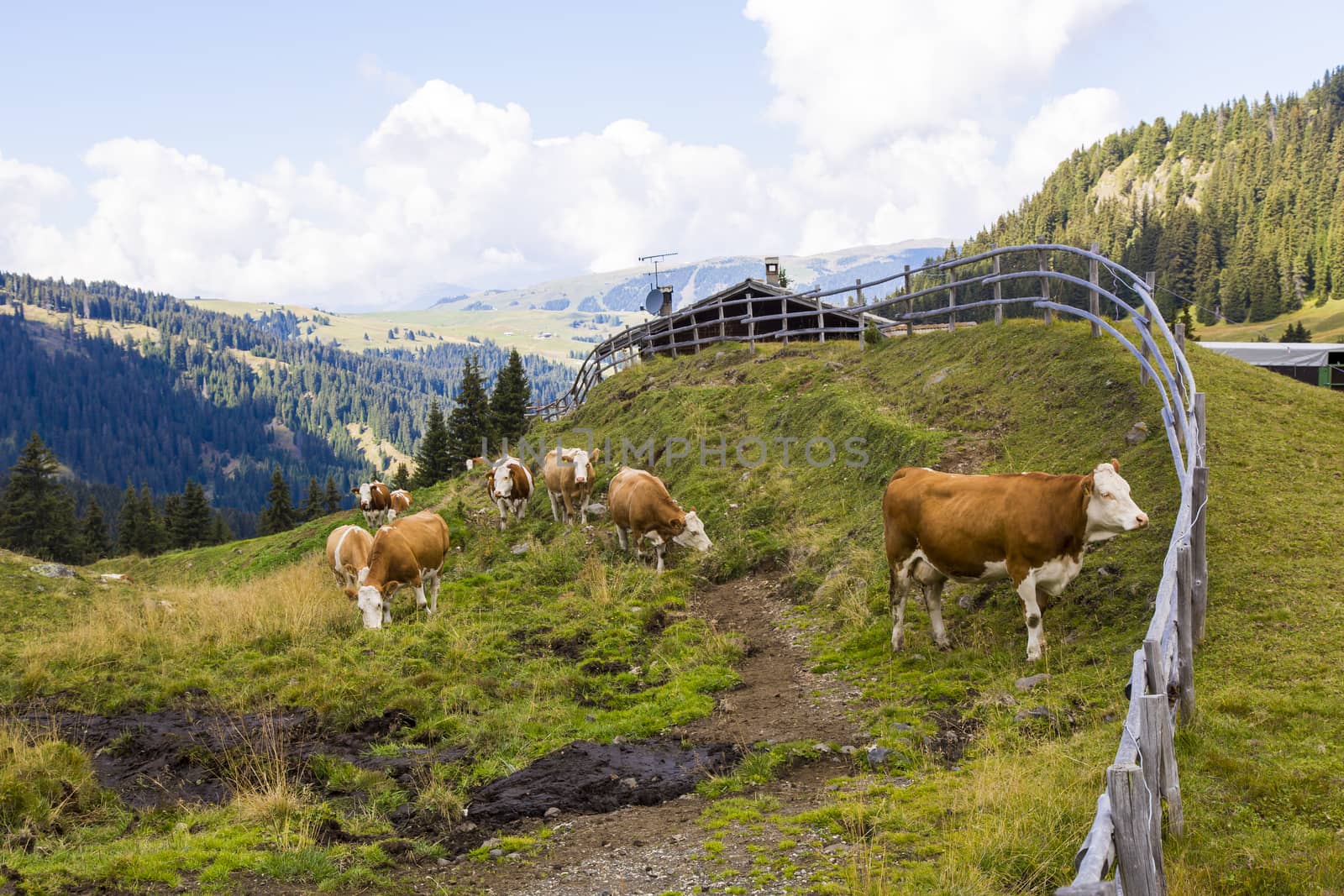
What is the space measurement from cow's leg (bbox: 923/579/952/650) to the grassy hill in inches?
9.8

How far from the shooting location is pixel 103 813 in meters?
7.81

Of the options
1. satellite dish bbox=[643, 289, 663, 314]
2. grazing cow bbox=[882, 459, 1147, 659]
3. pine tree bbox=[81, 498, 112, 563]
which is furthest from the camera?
pine tree bbox=[81, 498, 112, 563]

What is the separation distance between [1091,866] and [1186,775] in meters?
3.38

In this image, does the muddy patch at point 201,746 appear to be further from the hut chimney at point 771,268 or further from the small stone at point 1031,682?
the hut chimney at point 771,268

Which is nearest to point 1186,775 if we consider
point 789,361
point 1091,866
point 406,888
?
Result: point 1091,866

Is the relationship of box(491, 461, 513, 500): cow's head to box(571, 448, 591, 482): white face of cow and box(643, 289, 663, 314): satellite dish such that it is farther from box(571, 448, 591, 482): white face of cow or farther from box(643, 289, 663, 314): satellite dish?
box(643, 289, 663, 314): satellite dish

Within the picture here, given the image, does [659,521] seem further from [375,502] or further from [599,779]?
[375,502]

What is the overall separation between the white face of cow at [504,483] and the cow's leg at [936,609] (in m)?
13.9

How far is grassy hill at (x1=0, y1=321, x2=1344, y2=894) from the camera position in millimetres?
5742

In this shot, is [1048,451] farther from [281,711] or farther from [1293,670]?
[281,711]

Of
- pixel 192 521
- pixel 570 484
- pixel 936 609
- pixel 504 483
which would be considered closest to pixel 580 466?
pixel 570 484

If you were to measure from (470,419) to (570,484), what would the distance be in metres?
41.3

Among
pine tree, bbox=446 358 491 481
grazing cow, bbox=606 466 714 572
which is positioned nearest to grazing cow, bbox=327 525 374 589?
grazing cow, bbox=606 466 714 572

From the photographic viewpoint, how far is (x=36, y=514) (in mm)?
66000
